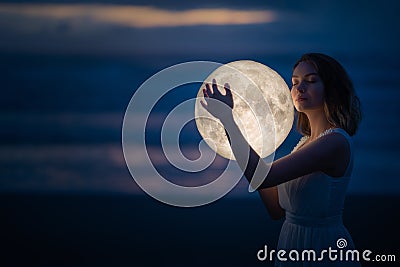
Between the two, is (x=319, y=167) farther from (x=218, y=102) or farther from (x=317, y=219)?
(x=218, y=102)

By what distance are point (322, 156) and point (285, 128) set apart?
0.21 meters

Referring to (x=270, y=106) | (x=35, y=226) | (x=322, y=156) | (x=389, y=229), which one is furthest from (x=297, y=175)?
(x=35, y=226)

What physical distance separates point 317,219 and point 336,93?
0.42m

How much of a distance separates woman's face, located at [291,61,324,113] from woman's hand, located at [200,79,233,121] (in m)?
0.28

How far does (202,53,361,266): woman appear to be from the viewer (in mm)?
1927

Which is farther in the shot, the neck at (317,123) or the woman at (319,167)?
the neck at (317,123)

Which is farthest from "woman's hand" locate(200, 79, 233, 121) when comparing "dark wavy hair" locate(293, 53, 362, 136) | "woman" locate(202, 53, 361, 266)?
"dark wavy hair" locate(293, 53, 362, 136)

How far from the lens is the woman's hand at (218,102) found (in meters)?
1.85

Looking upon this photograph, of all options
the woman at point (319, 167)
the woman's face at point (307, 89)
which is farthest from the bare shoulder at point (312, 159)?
the woman's face at point (307, 89)

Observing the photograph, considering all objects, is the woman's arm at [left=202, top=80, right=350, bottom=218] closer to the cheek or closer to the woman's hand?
the woman's hand

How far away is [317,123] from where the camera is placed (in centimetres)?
205

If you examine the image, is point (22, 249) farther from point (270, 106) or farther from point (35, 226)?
point (270, 106)

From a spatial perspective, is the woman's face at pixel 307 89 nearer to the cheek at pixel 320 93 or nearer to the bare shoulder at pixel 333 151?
the cheek at pixel 320 93

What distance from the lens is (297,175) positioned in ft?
6.32
